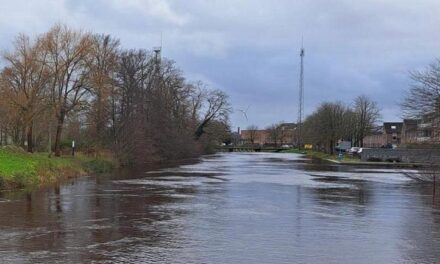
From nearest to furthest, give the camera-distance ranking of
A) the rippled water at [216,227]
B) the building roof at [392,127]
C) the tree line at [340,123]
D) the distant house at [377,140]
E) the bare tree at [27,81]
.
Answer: the rippled water at [216,227]
the bare tree at [27,81]
the tree line at [340,123]
the building roof at [392,127]
the distant house at [377,140]

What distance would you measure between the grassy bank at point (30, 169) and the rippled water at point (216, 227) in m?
3.13

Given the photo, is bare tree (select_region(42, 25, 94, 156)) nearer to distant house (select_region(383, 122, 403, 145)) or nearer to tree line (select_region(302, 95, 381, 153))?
tree line (select_region(302, 95, 381, 153))

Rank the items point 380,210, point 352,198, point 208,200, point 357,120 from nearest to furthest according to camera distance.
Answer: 1. point 380,210
2. point 208,200
3. point 352,198
4. point 357,120

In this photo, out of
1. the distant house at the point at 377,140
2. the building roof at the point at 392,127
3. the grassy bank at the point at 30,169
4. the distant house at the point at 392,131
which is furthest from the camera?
the distant house at the point at 377,140

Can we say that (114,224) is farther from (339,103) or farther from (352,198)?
(339,103)

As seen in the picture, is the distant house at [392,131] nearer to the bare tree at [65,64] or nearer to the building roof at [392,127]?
the building roof at [392,127]

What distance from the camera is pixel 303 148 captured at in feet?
504

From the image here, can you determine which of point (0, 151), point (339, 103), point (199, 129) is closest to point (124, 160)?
point (0, 151)

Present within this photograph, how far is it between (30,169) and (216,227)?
18131 millimetres

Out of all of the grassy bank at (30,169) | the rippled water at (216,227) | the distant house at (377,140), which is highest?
the distant house at (377,140)

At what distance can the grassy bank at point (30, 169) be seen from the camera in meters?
25.8

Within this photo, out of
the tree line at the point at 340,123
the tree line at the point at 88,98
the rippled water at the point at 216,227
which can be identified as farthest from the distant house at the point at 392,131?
the rippled water at the point at 216,227

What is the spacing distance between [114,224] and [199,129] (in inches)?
3794

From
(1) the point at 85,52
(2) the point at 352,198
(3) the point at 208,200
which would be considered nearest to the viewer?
(3) the point at 208,200
